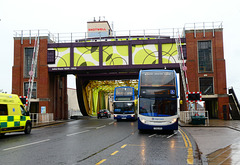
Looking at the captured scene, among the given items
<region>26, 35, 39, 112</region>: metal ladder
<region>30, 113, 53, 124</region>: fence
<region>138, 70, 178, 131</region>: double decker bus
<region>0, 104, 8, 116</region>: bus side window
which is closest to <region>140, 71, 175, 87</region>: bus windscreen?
<region>138, 70, 178, 131</region>: double decker bus

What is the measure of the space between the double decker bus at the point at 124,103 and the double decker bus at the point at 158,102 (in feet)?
49.4

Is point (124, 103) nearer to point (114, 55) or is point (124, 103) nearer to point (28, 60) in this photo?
point (114, 55)

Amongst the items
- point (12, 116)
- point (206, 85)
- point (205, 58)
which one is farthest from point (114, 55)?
point (12, 116)

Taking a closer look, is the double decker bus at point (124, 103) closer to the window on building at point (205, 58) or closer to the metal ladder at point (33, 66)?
the window on building at point (205, 58)

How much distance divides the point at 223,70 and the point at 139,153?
27.4 m

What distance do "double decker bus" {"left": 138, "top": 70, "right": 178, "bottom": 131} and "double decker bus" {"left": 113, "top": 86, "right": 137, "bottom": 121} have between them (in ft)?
49.4

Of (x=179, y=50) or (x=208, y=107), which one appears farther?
(x=208, y=107)

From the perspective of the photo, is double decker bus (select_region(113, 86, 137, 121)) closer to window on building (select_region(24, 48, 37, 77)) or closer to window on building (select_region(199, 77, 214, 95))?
window on building (select_region(199, 77, 214, 95))

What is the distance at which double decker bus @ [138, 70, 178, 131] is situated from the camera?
16.5 meters

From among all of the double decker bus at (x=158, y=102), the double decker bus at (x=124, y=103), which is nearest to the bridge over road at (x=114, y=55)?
the double decker bus at (x=124, y=103)

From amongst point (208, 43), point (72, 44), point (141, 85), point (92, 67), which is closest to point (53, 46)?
point (72, 44)

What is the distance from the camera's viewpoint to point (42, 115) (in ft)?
104

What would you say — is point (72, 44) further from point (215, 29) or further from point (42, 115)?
point (215, 29)

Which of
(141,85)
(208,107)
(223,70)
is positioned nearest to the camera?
(141,85)
